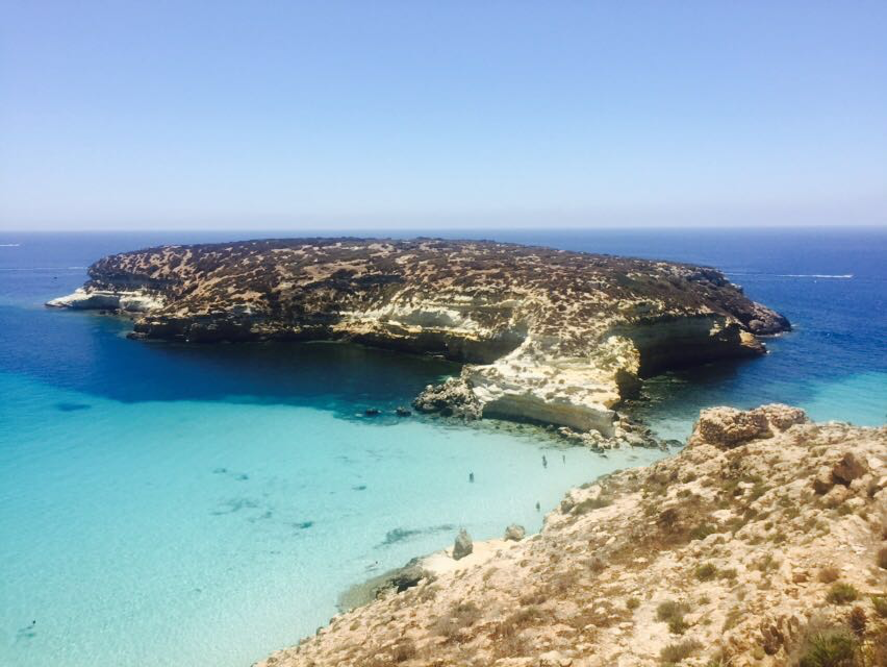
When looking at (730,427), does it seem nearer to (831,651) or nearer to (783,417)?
(783,417)

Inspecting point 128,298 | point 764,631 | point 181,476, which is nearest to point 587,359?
point 181,476

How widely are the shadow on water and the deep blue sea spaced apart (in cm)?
32

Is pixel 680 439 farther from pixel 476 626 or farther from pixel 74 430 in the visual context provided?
pixel 74 430

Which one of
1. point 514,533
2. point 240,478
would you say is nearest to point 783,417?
point 514,533

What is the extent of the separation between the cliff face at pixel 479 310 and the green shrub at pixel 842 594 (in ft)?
81.6

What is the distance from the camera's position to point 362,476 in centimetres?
2875

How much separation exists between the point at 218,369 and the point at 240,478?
2476 cm

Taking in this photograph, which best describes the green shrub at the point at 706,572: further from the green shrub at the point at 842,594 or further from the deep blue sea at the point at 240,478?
the deep blue sea at the point at 240,478

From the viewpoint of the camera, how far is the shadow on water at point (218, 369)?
139 feet

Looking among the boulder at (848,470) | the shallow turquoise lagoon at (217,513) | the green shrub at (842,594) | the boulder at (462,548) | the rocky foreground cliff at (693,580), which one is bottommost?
the shallow turquoise lagoon at (217,513)

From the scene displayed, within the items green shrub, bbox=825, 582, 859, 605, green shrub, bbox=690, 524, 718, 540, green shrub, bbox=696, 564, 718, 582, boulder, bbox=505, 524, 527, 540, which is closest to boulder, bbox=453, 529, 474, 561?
boulder, bbox=505, 524, 527, 540

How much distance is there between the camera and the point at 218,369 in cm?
5072

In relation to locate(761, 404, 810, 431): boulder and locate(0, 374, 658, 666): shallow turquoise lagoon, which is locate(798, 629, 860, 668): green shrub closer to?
locate(761, 404, 810, 431): boulder

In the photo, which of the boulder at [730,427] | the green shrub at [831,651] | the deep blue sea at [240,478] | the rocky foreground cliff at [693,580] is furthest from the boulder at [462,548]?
the green shrub at [831,651]
